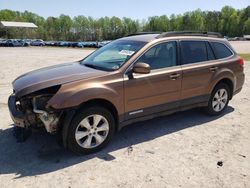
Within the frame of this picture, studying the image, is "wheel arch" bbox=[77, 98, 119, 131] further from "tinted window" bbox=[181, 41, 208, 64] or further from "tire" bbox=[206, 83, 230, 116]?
"tire" bbox=[206, 83, 230, 116]

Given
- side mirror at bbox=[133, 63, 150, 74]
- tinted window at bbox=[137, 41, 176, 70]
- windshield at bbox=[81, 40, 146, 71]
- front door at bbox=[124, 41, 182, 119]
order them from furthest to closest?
1. tinted window at bbox=[137, 41, 176, 70]
2. windshield at bbox=[81, 40, 146, 71]
3. front door at bbox=[124, 41, 182, 119]
4. side mirror at bbox=[133, 63, 150, 74]

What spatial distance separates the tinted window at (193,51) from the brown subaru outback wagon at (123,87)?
20 millimetres

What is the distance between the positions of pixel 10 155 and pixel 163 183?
2.33 meters

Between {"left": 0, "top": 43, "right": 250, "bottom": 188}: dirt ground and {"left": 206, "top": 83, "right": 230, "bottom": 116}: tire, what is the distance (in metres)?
0.44

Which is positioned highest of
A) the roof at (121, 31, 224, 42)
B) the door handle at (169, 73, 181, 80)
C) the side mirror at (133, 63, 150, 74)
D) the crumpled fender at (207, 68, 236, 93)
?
the roof at (121, 31, 224, 42)

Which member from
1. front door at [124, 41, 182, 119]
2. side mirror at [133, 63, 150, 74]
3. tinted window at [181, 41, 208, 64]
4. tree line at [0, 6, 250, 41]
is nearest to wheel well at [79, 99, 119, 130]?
front door at [124, 41, 182, 119]

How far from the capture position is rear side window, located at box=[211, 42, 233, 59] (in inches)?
252

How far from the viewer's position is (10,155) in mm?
4582

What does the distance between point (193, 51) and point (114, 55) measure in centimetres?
162

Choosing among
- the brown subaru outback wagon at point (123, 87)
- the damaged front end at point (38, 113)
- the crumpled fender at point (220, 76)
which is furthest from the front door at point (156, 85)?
the damaged front end at point (38, 113)

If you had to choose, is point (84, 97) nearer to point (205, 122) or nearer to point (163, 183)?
point (163, 183)

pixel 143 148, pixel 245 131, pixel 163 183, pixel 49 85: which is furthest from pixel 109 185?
pixel 245 131

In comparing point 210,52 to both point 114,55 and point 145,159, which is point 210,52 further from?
point 145,159

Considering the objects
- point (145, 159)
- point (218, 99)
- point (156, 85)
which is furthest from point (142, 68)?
point (218, 99)
